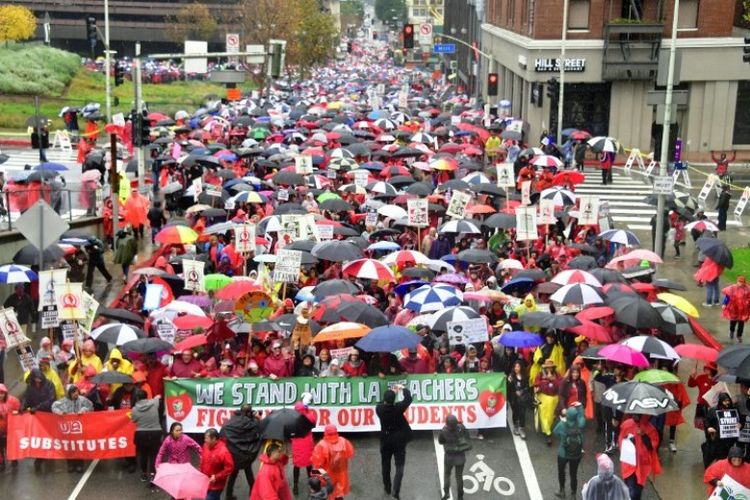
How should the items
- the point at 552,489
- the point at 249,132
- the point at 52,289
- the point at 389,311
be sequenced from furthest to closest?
the point at 249,132, the point at 389,311, the point at 52,289, the point at 552,489

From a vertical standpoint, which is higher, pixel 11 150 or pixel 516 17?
pixel 516 17

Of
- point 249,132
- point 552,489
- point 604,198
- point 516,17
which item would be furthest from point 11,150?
point 552,489

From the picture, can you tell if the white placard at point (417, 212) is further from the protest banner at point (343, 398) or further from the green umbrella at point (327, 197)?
the protest banner at point (343, 398)

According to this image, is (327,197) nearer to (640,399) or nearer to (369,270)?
(369,270)

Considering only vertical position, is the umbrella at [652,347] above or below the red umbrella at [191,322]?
above

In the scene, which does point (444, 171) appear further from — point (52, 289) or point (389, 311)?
point (52, 289)

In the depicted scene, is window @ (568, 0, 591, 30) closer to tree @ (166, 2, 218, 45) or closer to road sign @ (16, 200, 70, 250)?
road sign @ (16, 200, 70, 250)

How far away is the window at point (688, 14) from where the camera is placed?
50.2 metres

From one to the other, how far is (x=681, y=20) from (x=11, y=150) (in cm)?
3226

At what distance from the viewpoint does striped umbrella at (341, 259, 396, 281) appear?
65.6 feet

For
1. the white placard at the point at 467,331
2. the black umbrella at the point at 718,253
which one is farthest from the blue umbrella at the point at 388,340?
the black umbrella at the point at 718,253

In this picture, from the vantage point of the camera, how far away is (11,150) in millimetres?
55562

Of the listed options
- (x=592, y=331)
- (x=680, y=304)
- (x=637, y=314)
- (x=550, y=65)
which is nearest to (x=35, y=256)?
(x=592, y=331)

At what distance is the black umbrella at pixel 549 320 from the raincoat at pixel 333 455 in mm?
4343
